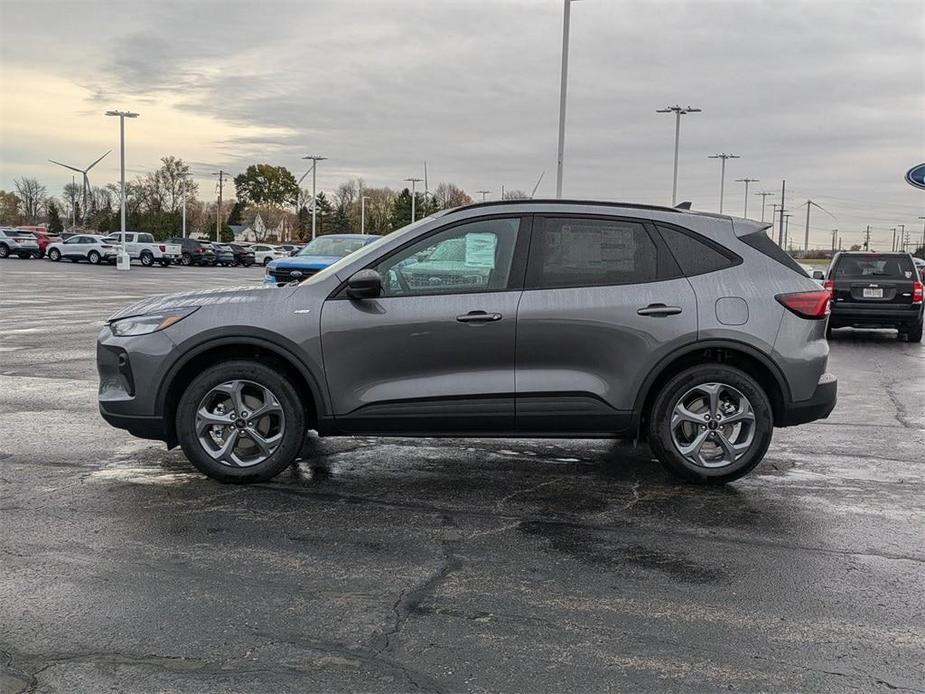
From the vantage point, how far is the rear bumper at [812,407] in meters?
5.95

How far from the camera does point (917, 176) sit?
17.2 meters

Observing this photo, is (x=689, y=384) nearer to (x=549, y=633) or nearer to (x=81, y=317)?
(x=549, y=633)

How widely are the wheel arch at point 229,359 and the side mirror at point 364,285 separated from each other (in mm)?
553

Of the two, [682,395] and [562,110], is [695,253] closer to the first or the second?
[682,395]

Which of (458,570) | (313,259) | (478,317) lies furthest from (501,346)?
(313,259)

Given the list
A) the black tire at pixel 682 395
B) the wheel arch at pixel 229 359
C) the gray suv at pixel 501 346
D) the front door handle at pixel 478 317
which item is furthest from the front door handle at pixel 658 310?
the wheel arch at pixel 229 359

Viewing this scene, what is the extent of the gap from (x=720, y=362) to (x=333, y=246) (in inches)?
545

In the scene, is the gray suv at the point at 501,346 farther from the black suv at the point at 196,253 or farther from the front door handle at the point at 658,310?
the black suv at the point at 196,253

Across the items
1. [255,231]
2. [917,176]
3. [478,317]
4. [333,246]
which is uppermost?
[255,231]

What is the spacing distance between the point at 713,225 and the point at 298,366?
9.47 feet

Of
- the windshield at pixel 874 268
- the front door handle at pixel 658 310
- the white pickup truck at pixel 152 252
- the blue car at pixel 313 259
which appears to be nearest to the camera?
the front door handle at pixel 658 310

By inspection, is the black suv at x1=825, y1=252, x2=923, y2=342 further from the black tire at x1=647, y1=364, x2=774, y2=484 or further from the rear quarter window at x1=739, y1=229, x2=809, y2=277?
the black tire at x1=647, y1=364, x2=774, y2=484

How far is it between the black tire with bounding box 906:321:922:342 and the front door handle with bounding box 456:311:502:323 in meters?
13.4

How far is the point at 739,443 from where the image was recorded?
5926 mm
